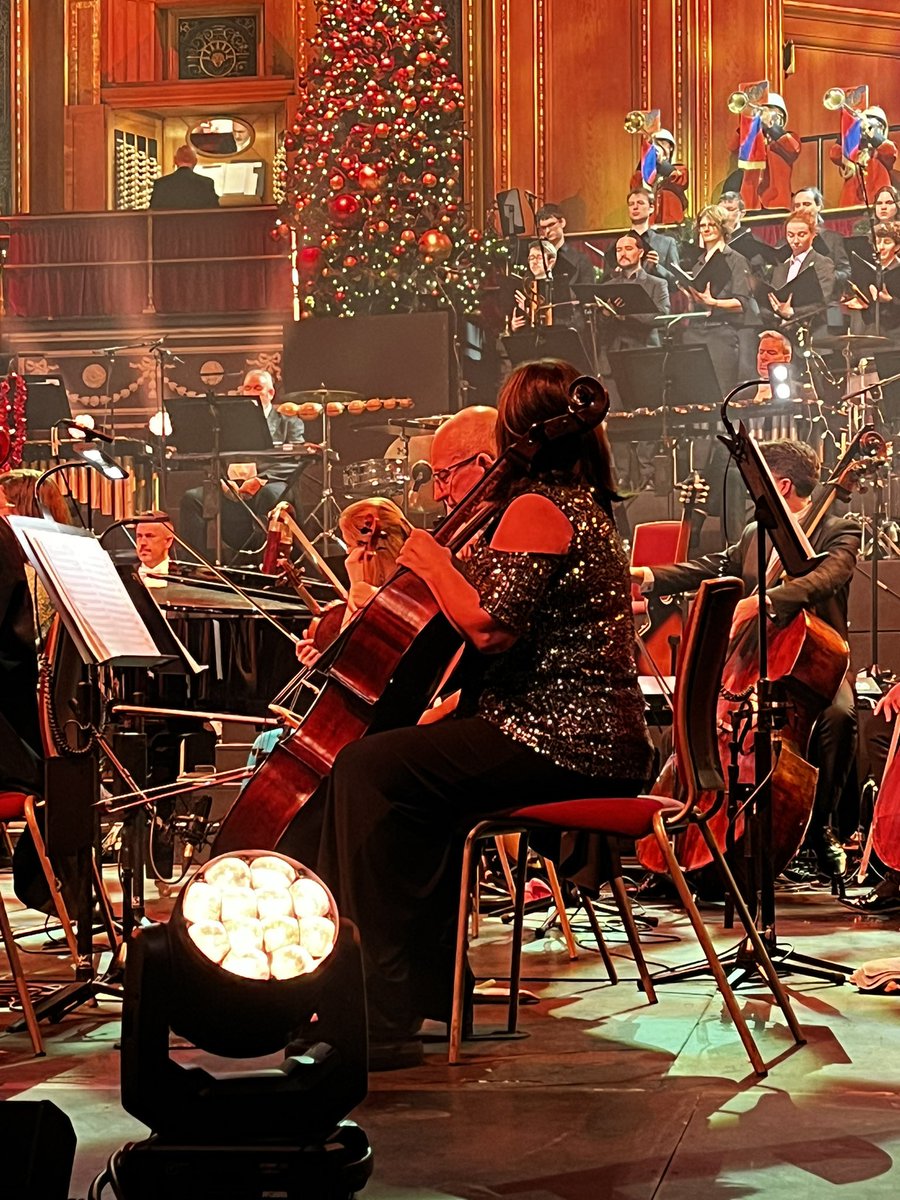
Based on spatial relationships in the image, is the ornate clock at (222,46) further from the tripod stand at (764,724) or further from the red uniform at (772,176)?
the tripod stand at (764,724)

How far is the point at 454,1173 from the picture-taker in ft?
6.73

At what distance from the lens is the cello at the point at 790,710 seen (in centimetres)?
413

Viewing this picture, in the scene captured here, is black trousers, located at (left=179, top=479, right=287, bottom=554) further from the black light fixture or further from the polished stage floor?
the black light fixture

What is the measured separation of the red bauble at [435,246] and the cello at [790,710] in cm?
750

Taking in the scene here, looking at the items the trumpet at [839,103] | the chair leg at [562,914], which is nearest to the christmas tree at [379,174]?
the trumpet at [839,103]

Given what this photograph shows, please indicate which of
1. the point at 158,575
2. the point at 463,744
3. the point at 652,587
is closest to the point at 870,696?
the point at 652,587

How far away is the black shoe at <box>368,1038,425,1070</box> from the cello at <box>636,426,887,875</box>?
133 cm

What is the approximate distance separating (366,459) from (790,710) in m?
7.89

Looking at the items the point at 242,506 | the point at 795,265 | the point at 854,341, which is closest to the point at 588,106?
the point at 795,265

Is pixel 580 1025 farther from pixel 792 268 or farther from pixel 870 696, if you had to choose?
pixel 792 268

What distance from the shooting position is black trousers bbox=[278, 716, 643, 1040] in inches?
110

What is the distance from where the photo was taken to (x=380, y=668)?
114 inches

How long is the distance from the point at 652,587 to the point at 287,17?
10.9 metres

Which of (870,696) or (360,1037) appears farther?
(870,696)
